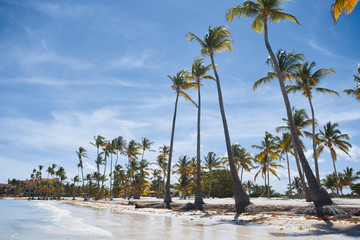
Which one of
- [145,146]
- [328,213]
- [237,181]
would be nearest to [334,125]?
[237,181]

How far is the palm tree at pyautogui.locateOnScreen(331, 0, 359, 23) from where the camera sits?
8242mm

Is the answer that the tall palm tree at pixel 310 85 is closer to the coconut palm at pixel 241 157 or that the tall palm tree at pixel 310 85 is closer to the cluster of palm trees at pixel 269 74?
the cluster of palm trees at pixel 269 74

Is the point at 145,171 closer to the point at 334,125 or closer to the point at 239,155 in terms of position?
the point at 239,155

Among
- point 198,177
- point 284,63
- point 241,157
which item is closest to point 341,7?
point 284,63

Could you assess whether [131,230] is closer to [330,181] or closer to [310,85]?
[310,85]

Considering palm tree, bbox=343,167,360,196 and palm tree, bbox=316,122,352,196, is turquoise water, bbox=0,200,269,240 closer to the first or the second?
palm tree, bbox=316,122,352,196

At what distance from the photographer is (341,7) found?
27.6ft

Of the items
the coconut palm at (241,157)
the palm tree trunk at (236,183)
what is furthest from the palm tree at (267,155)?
the palm tree trunk at (236,183)

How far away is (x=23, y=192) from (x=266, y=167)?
121 metres

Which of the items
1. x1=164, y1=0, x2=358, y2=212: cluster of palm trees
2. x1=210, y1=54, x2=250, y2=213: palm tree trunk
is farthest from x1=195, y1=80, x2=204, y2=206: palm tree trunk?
x1=210, y1=54, x2=250, y2=213: palm tree trunk

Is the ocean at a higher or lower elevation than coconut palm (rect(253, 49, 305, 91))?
lower

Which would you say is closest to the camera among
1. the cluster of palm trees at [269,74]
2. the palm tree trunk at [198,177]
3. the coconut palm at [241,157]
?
the cluster of palm trees at [269,74]

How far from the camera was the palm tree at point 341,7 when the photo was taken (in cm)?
824

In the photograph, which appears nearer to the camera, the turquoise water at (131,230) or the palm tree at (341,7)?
the turquoise water at (131,230)
